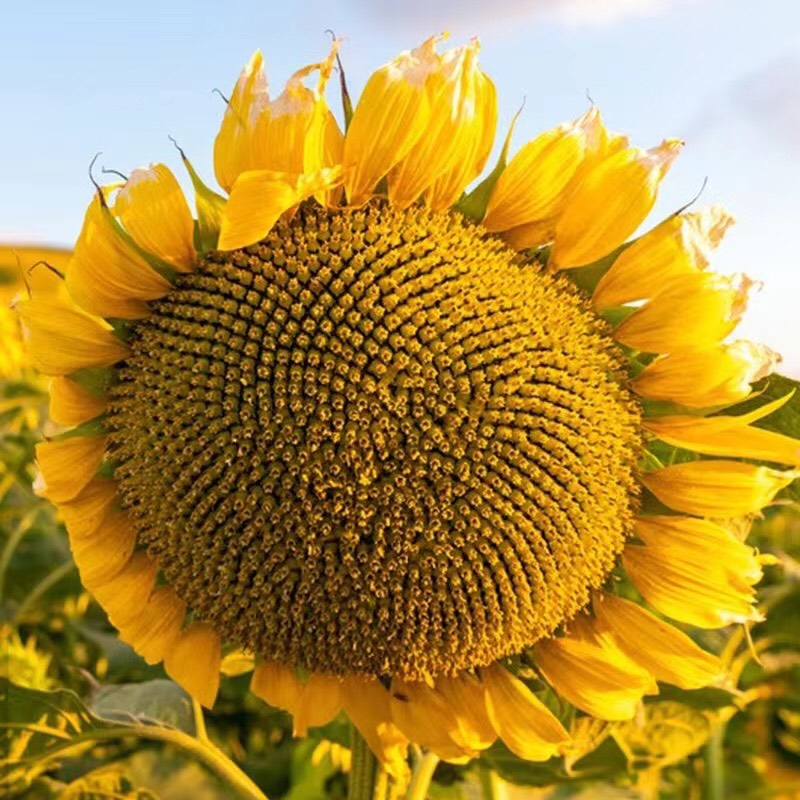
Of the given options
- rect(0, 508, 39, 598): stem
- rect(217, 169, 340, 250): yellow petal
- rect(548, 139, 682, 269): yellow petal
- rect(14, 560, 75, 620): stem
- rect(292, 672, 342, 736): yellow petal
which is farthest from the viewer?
rect(0, 508, 39, 598): stem

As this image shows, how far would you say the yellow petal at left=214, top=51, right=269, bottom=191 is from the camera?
1.03 meters

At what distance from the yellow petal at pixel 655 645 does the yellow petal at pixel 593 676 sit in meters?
0.02

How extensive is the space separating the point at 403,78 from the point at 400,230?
0.43 ft

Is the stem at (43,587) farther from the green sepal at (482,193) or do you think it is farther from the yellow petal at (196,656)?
the green sepal at (482,193)

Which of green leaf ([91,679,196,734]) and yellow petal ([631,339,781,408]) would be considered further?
green leaf ([91,679,196,734])

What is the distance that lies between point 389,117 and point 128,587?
0.53 meters

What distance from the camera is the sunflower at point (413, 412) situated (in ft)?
3.32

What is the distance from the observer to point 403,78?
102cm

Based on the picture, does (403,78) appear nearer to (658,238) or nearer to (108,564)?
(658,238)

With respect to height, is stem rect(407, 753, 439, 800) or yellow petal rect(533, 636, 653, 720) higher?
yellow petal rect(533, 636, 653, 720)

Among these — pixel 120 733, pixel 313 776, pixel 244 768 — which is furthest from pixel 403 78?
pixel 244 768

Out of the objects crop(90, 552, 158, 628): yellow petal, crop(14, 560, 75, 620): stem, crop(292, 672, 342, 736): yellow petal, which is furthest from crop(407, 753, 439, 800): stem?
crop(14, 560, 75, 620): stem

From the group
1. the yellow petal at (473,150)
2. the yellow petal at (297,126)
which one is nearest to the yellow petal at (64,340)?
the yellow petal at (297,126)

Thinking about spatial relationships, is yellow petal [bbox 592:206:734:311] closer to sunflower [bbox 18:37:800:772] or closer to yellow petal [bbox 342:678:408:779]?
sunflower [bbox 18:37:800:772]
